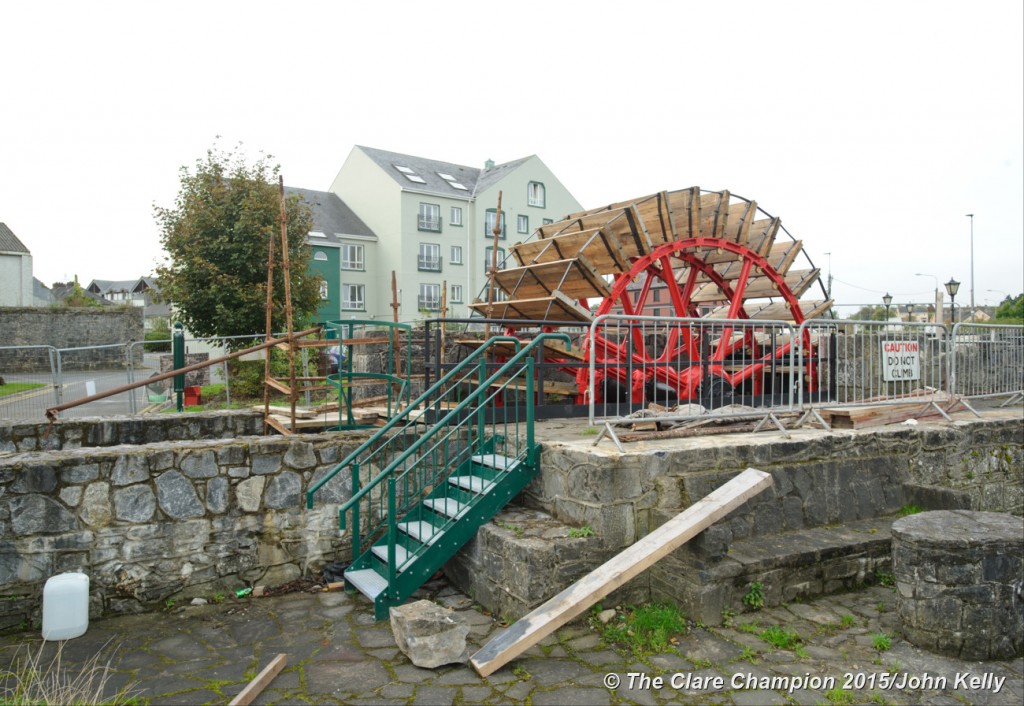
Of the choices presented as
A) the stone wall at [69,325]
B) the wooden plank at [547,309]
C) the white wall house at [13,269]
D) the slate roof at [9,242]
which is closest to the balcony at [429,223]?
the stone wall at [69,325]

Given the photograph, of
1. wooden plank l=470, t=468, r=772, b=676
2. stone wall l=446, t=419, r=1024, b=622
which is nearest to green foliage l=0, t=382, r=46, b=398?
stone wall l=446, t=419, r=1024, b=622

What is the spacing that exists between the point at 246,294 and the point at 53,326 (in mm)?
16478

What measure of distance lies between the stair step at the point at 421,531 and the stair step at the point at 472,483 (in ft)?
1.34

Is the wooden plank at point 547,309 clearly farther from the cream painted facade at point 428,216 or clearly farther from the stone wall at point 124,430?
the cream painted facade at point 428,216

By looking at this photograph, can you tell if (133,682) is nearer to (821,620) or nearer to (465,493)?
(465,493)

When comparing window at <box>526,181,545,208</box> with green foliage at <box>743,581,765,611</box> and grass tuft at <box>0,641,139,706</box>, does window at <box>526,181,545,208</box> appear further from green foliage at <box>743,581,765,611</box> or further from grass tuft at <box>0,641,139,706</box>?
grass tuft at <box>0,641,139,706</box>

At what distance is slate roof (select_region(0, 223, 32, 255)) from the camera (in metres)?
35.8

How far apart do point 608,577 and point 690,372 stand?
3.08m

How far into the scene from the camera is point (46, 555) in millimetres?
4727

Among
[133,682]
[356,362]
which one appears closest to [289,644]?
[133,682]

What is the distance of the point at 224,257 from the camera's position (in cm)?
1758

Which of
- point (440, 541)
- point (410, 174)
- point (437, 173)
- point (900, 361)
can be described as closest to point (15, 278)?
point (410, 174)

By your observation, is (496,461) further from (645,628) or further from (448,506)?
(645,628)

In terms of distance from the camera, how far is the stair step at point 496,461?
5230 mm
